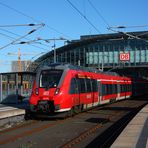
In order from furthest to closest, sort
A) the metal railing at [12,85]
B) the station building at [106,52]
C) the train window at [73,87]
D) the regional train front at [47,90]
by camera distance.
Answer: the station building at [106,52]
the metal railing at [12,85]
the train window at [73,87]
the regional train front at [47,90]

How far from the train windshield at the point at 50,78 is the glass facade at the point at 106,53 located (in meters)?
73.0

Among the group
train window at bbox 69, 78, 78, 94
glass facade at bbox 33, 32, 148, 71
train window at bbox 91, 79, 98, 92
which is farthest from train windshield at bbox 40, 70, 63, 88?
glass facade at bbox 33, 32, 148, 71

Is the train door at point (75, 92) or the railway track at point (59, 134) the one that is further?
the train door at point (75, 92)

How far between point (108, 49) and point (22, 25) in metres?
75.0

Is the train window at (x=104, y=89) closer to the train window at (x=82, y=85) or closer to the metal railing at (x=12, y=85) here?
the metal railing at (x=12, y=85)

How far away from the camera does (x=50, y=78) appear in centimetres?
2312

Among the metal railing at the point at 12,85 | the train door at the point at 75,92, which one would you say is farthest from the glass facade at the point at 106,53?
the train door at the point at 75,92

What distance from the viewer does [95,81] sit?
3023cm

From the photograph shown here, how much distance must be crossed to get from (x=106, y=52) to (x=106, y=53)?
416 mm

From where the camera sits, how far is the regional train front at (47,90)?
21953 millimetres

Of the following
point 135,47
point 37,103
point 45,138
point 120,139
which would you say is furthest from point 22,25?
point 135,47

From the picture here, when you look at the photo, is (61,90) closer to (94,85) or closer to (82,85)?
(82,85)

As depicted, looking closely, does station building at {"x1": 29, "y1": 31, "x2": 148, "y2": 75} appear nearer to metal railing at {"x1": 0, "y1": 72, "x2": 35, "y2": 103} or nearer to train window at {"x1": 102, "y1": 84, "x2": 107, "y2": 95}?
train window at {"x1": 102, "y1": 84, "x2": 107, "y2": 95}

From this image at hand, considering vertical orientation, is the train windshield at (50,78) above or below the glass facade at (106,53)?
below
